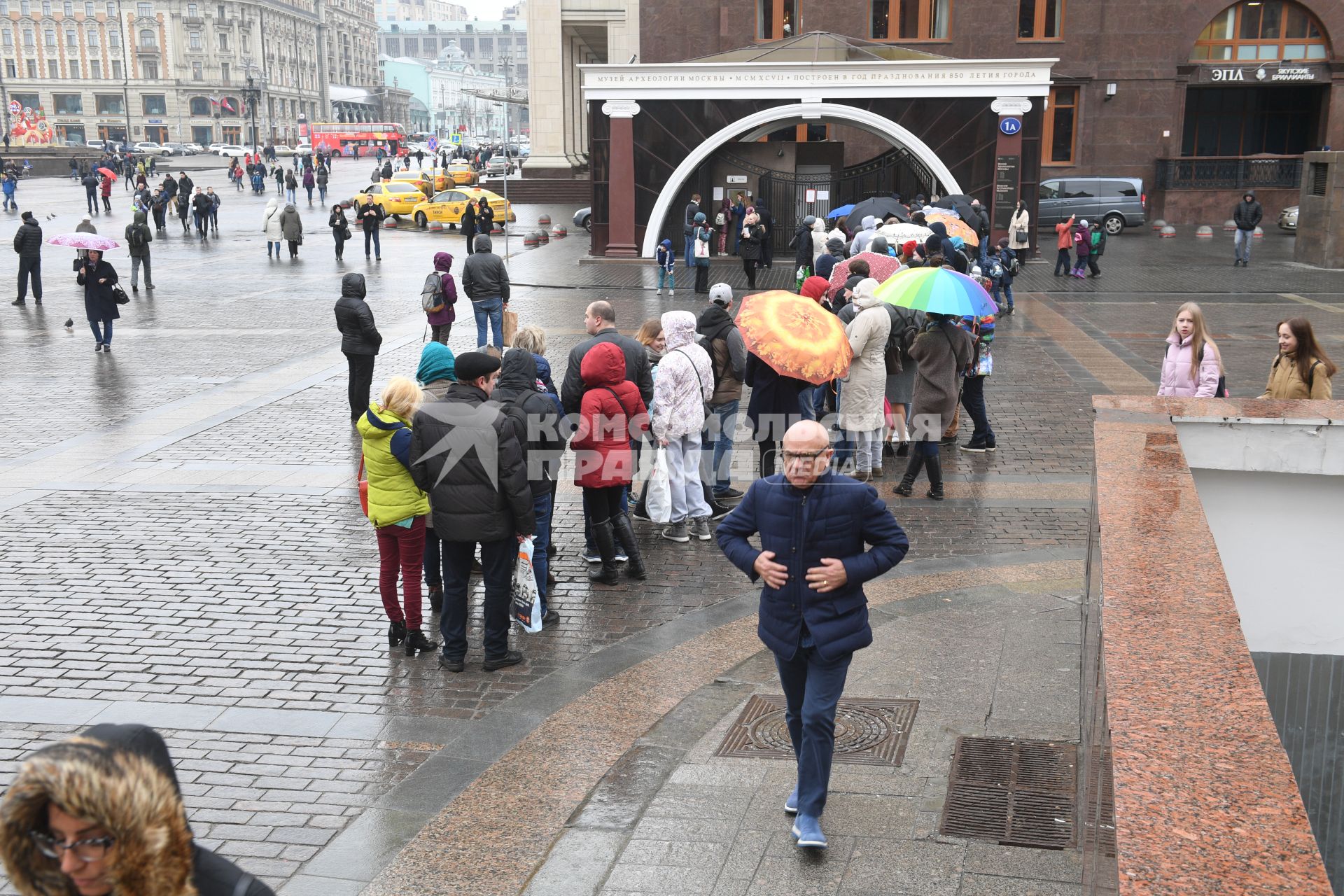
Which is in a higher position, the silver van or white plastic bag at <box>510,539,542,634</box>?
the silver van

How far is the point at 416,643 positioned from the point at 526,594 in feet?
2.28

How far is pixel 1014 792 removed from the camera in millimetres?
5566

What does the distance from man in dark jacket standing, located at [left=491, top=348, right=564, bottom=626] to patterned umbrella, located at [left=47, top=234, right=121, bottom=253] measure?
518 inches

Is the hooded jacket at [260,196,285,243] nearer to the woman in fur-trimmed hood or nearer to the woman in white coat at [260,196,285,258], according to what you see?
the woman in white coat at [260,196,285,258]

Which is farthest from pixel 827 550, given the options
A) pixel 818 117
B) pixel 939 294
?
pixel 818 117

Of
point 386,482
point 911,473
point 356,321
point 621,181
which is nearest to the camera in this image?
point 386,482

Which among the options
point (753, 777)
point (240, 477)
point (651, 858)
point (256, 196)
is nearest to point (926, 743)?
point (753, 777)

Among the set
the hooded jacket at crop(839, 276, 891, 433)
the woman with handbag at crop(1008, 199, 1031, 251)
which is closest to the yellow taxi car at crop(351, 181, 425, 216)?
the woman with handbag at crop(1008, 199, 1031, 251)

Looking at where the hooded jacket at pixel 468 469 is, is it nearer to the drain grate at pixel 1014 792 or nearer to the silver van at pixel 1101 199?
the drain grate at pixel 1014 792

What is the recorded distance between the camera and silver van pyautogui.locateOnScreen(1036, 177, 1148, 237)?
3753 cm

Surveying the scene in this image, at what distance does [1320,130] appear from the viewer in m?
42.4

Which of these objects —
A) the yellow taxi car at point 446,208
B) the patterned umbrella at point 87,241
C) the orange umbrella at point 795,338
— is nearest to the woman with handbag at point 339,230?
the yellow taxi car at point 446,208

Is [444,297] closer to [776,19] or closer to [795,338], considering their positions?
[795,338]

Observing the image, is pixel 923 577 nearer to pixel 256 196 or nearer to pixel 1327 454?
pixel 1327 454
